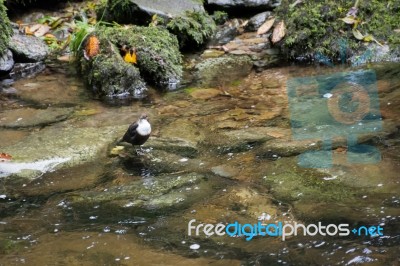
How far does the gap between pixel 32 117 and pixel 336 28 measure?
15.6ft

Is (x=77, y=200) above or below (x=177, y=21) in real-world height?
below

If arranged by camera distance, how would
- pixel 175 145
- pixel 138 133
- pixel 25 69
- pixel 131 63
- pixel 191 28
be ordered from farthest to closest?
pixel 191 28, pixel 25 69, pixel 131 63, pixel 175 145, pixel 138 133

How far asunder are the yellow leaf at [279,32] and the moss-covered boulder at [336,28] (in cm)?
10

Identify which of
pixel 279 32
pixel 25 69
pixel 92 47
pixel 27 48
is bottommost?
pixel 25 69

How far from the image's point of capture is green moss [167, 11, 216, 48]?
811 cm

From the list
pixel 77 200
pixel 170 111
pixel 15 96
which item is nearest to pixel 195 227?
pixel 77 200

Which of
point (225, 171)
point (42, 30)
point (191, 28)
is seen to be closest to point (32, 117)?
point (225, 171)

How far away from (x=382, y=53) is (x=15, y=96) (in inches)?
210

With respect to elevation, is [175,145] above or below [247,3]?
below

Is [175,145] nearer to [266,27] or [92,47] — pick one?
[92,47]

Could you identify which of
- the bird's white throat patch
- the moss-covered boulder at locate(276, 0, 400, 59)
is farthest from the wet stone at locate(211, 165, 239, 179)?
the moss-covered boulder at locate(276, 0, 400, 59)

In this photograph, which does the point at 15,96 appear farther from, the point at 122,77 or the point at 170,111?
the point at 170,111

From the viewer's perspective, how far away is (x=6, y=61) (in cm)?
743

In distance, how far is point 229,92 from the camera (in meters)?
6.36
